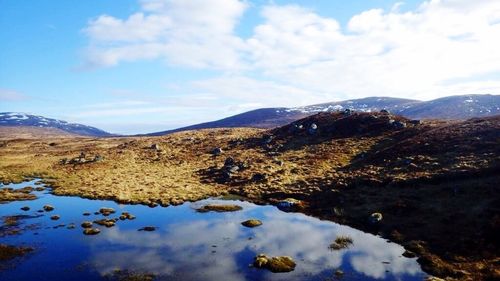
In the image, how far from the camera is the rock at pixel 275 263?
32.2 m

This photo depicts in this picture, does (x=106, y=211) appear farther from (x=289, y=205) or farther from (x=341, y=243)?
(x=341, y=243)

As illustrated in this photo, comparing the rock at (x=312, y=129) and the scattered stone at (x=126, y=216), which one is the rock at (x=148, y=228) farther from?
the rock at (x=312, y=129)

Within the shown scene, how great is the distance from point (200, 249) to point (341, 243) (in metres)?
13.3

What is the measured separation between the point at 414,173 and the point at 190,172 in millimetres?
39561

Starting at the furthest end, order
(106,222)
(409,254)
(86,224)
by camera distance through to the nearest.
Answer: (106,222) < (86,224) < (409,254)

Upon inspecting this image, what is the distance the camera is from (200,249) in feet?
122

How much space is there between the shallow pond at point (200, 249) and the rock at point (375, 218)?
8.91 feet

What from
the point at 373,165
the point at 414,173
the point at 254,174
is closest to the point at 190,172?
the point at 254,174

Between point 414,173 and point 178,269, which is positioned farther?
point 414,173

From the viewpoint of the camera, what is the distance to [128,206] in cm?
5409

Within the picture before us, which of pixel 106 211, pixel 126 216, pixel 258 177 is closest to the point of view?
pixel 126 216

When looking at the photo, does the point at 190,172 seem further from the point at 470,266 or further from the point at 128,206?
the point at 470,266

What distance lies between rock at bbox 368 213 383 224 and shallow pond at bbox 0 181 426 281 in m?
2.72

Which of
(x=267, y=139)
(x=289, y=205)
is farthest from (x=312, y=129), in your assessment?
(x=289, y=205)
